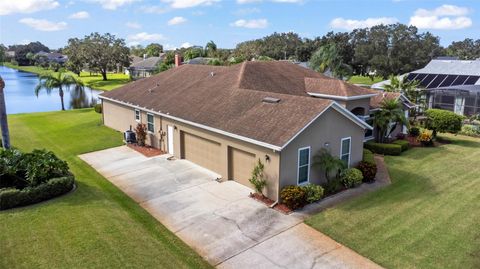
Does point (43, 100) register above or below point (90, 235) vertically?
above


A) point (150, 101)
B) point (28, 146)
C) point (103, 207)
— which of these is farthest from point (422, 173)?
point (28, 146)

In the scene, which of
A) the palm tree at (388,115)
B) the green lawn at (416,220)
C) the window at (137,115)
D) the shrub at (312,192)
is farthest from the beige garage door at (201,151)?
the palm tree at (388,115)

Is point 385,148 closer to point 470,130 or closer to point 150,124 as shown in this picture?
point 470,130

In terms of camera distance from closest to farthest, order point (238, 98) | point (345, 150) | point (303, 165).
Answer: point (303, 165) < point (345, 150) < point (238, 98)

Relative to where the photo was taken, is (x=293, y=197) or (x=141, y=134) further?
(x=141, y=134)

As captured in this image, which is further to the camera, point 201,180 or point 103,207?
point 201,180

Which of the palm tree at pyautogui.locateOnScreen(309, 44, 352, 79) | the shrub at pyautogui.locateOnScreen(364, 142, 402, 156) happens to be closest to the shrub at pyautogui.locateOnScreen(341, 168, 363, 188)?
the shrub at pyautogui.locateOnScreen(364, 142, 402, 156)

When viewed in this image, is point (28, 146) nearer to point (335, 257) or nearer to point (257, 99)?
point (257, 99)

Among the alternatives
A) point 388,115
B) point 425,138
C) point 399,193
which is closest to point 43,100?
point 388,115
